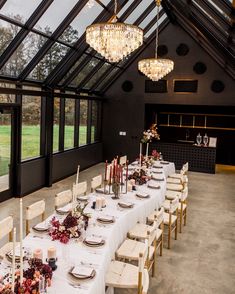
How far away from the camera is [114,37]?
4922mm

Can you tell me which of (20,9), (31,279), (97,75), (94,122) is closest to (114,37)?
(20,9)

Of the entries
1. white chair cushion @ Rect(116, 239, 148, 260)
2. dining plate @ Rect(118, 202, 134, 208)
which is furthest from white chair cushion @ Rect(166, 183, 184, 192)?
white chair cushion @ Rect(116, 239, 148, 260)

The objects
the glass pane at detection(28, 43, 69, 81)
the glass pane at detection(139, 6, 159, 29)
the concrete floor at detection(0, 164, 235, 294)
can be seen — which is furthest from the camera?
the glass pane at detection(139, 6, 159, 29)

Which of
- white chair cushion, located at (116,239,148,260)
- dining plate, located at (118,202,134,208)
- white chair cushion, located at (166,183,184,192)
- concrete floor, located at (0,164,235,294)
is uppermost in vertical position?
dining plate, located at (118,202,134,208)

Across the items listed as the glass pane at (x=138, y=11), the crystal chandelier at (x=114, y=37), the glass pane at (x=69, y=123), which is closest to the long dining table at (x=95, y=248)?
the crystal chandelier at (x=114, y=37)

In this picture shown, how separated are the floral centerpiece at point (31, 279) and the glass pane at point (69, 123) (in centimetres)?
876

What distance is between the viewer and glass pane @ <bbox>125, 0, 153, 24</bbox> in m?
9.81

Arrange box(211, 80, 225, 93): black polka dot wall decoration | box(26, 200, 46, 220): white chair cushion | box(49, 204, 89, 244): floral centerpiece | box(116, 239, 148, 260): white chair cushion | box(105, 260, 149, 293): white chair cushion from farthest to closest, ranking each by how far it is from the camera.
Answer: box(211, 80, 225, 93): black polka dot wall decoration, box(26, 200, 46, 220): white chair cushion, box(116, 239, 148, 260): white chair cushion, box(49, 204, 89, 244): floral centerpiece, box(105, 260, 149, 293): white chair cushion

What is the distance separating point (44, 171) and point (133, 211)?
525 cm

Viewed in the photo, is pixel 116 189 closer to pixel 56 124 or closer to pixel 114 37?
pixel 114 37

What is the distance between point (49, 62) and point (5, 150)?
267cm

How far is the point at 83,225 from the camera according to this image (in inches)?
173

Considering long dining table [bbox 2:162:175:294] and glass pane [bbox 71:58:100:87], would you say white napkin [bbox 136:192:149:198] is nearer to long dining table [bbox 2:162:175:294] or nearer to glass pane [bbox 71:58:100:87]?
long dining table [bbox 2:162:175:294]

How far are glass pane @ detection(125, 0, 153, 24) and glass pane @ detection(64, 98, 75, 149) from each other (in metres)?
3.51
